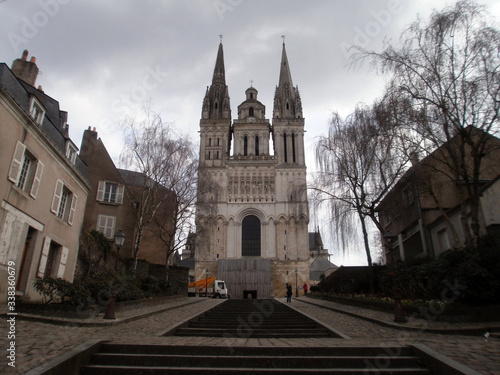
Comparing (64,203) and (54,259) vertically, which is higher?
(64,203)

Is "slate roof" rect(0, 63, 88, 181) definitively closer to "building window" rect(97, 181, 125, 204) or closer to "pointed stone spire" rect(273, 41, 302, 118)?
"building window" rect(97, 181, 125, 204)

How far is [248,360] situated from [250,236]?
129 feet

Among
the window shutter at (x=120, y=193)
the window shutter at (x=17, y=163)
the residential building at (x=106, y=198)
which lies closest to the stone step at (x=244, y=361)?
the window shutter at (x=17, y=163)

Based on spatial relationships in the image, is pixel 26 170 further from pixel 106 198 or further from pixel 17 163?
pixel 106 198

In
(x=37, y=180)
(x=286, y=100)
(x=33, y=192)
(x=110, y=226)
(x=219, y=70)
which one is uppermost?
(x=219, y=70)

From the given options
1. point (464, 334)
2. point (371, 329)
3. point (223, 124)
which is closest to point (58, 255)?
point (371, 329)

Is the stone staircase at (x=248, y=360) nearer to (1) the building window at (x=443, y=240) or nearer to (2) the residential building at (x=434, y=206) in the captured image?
(2) the residential building at (x=434, y=206)

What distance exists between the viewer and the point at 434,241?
17.5 meters

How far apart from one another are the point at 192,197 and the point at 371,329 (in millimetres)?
14675

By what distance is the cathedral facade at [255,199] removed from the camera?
4009 centimetres

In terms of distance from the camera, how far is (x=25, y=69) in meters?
14.8

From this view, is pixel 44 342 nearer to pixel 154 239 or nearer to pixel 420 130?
pixel 420 130

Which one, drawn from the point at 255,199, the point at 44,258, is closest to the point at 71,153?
the point at 44,258

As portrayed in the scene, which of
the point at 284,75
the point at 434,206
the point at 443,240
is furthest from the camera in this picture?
the point at 284,75
